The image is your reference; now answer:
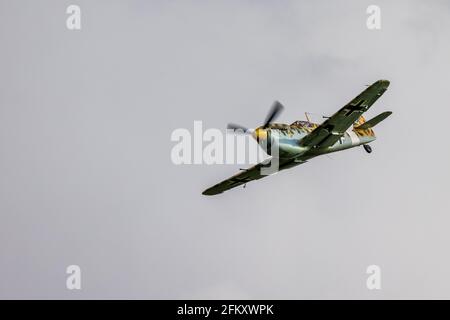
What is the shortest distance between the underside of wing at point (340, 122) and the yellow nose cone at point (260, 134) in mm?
1818

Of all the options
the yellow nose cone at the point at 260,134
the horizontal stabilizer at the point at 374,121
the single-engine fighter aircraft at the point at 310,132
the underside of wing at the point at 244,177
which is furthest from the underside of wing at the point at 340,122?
the yellow nose cone at the point at 260,134

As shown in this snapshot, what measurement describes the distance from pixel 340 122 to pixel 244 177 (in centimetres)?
659

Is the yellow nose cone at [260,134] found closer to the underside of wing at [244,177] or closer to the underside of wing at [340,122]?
the underside of wing at [340,122]

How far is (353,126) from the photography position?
2307 inches

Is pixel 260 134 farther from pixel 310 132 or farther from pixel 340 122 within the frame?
pixel 340 122

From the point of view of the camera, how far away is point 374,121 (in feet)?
187

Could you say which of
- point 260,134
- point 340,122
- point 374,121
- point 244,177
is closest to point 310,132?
point 340,122

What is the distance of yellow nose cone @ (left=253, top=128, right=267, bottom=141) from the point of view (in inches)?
2167

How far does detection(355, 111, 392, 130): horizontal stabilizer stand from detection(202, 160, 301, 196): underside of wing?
366cm
